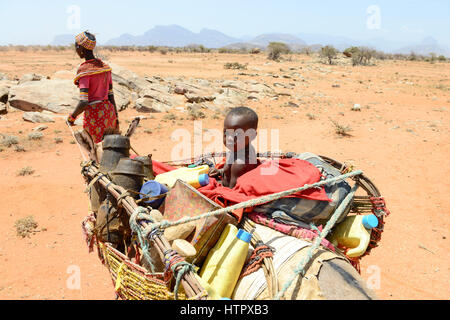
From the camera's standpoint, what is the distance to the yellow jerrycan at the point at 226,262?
5.03 feet

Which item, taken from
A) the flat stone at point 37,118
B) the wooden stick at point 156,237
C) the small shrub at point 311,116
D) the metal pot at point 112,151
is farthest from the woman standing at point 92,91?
the small shrub at point 311,116

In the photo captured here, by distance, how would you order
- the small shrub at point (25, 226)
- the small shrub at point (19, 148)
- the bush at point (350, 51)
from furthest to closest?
the bush at point (350, 51), the small shrub at point (19, 148), the small shrub at point (25, 226)

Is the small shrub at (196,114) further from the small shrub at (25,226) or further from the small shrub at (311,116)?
the small shrub at (25,226)

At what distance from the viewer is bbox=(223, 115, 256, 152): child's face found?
1984mm

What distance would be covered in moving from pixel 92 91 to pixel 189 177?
2062 millimetres

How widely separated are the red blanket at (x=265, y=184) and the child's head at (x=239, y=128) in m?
0.21

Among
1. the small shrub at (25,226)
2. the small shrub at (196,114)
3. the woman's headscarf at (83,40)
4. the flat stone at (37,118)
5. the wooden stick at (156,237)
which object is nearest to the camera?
the wooden stick at (156,237)

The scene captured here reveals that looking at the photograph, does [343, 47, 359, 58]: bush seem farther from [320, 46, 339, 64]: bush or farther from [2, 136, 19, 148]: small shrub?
[2, 136, 19, 148]: small shrub

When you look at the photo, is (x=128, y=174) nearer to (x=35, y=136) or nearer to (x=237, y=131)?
(x=237, y=131)

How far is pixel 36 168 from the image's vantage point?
6191 millimetres

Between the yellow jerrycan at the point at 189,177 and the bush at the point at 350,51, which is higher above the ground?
the bush at the point at 350,51

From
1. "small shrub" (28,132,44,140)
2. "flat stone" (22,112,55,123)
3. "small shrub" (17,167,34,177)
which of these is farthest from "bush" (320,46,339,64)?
"small shrub" (17,167,34,177)

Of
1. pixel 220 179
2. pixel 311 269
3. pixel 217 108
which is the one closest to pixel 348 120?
pixel 217 108

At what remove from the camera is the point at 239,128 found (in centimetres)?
200
